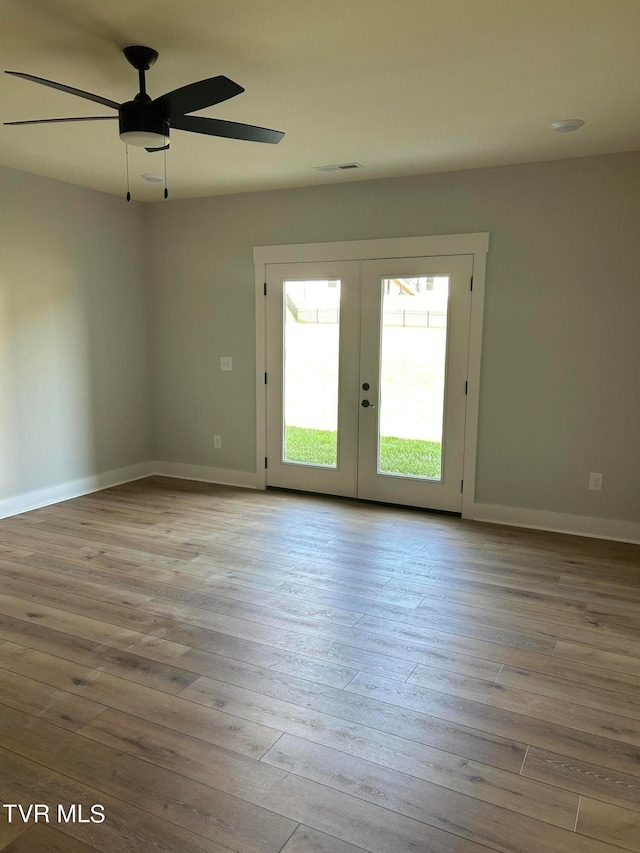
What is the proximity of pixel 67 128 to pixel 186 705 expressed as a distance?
317 cm

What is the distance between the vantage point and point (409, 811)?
1.86m

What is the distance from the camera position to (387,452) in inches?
196

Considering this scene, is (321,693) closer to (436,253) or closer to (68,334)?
(436,253)

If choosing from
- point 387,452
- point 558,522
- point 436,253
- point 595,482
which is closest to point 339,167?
point 436,253

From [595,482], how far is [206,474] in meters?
3.45

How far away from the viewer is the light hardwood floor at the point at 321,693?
1827 mm

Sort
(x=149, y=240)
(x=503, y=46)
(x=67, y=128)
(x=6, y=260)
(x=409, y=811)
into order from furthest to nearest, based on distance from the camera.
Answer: (x=149, y=240) < (x=6, y=260) < (x=67, y=128) < (x=503, y=46) < (x=409, y=811)

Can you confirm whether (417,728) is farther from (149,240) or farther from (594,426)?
(149,240)

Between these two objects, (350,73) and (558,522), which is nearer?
(350,73)

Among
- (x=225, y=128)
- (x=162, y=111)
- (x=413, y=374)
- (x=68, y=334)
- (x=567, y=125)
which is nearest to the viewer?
(x=162, y=111)

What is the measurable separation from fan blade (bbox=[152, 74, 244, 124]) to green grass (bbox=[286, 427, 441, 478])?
304 cm

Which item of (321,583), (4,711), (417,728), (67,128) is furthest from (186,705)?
(67,128)

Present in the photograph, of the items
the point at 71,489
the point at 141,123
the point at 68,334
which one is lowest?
the point at 71,489

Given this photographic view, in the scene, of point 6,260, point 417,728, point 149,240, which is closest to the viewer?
point 417,728
